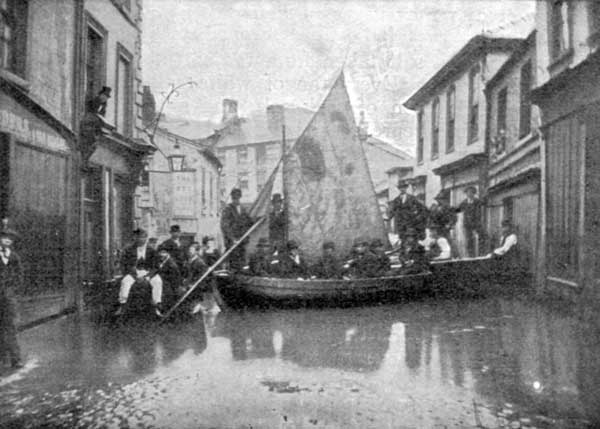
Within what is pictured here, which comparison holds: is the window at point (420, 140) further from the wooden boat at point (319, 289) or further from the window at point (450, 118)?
the wooden boat at point (319, 289)

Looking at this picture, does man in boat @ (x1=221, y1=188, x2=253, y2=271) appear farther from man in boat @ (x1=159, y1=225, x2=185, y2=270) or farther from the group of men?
man in boat @ (x1=159, y1=225, x2=185, y2=270)

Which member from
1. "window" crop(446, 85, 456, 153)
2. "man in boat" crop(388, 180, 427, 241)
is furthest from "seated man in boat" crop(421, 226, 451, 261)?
"window" crop(446, 85, 456, 153)

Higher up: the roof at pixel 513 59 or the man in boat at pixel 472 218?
the roof at pixel 513 59

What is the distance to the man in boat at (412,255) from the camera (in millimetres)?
7586

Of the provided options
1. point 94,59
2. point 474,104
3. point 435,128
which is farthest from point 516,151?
point 94,59

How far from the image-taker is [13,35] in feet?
14.3

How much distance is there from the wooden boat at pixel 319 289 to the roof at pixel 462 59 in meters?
2.63

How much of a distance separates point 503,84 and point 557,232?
1.74 meters

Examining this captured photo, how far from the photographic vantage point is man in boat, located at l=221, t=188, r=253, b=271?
5.98 m

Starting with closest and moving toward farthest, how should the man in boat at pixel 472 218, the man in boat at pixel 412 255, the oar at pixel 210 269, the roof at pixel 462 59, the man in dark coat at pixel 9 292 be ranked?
the man in dark coat at pixel 9 292
the roof at pixel 462 59
the man in boat at pixel 472 218
the oar at pixel 210 269
the man in boat at pixel 412 255

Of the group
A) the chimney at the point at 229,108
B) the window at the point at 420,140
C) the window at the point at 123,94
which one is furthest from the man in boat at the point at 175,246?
the window at the point at 420,140

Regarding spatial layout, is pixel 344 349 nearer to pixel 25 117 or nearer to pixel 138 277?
pixel 138 277

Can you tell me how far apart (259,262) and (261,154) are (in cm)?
146

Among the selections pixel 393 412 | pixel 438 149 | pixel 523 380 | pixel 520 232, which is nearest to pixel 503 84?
pixel 438 149
